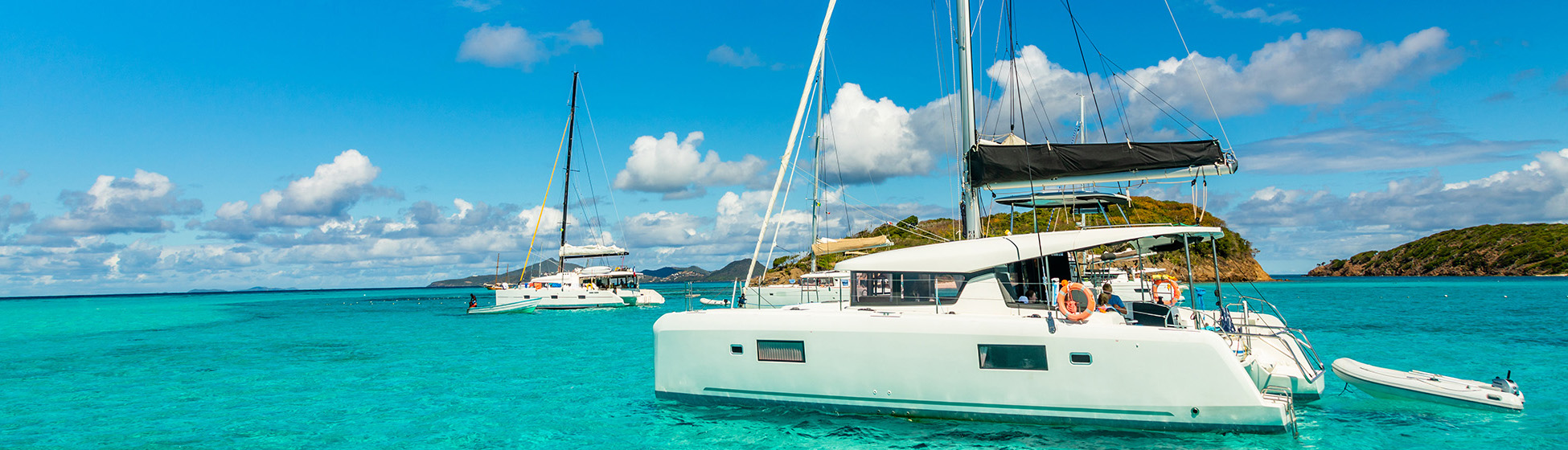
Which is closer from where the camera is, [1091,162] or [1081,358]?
[1081,358]

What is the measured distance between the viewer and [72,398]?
14125mm

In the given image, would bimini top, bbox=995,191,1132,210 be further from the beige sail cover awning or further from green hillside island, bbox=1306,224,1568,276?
green hillside island, bbox=1306,224,1568,276

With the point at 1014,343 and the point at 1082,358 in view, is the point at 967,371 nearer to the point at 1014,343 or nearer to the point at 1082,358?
the point at 1014,343

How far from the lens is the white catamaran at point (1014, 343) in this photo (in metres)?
7.96

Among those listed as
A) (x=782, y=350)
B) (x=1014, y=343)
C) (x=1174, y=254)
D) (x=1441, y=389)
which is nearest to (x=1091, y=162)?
(x=1014, y=343)

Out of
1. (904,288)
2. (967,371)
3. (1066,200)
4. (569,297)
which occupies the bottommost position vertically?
(967,371)

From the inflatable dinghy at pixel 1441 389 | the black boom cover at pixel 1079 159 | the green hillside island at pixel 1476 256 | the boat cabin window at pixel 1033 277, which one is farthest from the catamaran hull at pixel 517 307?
the green hillside island at pixel 1476 256

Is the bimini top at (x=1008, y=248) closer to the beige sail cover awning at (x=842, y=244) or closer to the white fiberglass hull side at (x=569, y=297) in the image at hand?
the beige sail cover awning at (x=842, y=244)

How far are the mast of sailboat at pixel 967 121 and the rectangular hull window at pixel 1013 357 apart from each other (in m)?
2.92

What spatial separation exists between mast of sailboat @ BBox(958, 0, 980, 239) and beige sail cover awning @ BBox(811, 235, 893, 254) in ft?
68.7

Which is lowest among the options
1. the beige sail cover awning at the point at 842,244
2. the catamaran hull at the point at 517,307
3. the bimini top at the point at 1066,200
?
the catamaran hull at the point at 517,307

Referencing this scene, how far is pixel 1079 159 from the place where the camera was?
10062mm

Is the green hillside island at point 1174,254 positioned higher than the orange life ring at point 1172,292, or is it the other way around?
the green hillside island at point 1174,254

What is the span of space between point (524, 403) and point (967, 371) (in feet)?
25.5
